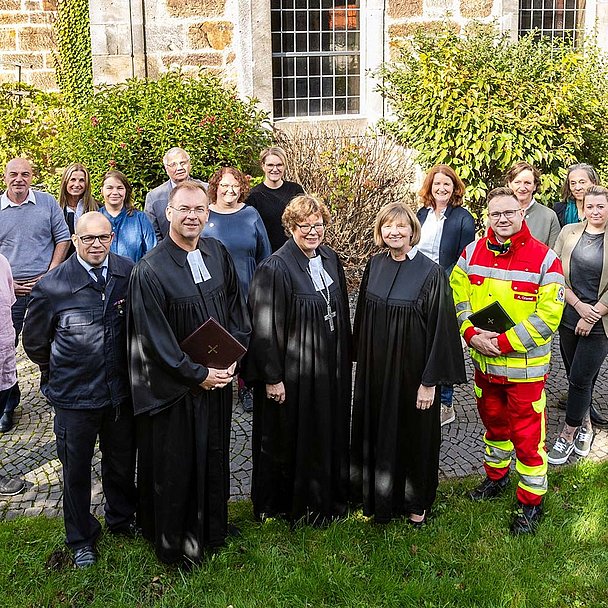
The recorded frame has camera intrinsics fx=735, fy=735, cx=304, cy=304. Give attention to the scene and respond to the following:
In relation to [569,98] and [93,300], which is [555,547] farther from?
[569,98]

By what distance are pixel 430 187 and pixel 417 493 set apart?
2.56m

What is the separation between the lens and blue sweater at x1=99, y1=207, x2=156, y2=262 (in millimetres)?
6250

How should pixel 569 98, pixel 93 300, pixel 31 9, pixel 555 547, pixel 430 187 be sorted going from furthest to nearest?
pixel 31 9
pixel 569 98
pixel 430 187
pixel 555 547
pixel 93 300

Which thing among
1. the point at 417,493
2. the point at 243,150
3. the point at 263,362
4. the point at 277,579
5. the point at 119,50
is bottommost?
the point at 277,579

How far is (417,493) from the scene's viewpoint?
4.66m

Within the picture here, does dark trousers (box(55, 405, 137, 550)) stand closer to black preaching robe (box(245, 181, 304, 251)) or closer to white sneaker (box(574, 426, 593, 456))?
black preaching robe (box(245, 181, 304, 251))

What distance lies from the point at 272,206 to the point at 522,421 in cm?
320

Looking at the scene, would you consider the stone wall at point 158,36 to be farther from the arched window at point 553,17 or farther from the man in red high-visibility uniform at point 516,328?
the man in red high-visibility uniform at point 516,328

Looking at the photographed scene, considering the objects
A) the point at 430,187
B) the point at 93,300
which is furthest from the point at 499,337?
the point at 93,300

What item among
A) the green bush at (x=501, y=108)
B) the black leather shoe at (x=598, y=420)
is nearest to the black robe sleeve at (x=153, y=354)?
the black leather shoe at (x=598, y=420)

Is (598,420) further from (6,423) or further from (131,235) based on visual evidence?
→ (6,423)

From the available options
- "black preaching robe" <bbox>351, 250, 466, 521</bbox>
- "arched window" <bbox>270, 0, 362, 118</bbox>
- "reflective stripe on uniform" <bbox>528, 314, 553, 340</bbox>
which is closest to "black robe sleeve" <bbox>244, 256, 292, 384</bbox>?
"black preaching robe" <bbox>351, 250, 466, 521</bbox>

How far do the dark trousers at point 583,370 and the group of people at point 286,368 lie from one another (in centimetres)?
105

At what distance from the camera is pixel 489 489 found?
5.03 meters
